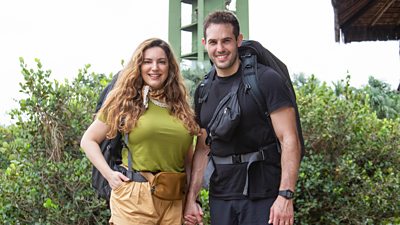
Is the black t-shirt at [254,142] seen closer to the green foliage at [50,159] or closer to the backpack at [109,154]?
the backpack at [109,154]

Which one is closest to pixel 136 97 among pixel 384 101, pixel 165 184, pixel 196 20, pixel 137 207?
pixel 165 184

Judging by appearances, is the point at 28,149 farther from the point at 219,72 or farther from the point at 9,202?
the point at 219,72

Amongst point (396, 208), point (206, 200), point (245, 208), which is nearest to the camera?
point (245, 208)

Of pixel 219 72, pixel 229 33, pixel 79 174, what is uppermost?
pixel 229 33

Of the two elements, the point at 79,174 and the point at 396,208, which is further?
the point at 396,208

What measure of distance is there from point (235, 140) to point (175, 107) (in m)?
0.43

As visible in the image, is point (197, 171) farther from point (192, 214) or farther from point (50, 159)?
point (50, 159)

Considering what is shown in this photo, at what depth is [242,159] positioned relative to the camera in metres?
2.96

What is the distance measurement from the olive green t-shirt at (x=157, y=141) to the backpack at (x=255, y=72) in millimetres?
246

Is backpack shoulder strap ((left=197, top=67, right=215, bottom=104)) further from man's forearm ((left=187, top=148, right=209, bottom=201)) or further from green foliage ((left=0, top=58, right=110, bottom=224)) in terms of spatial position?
green foliage ((left=0, top=58, right=110, bottom=224))

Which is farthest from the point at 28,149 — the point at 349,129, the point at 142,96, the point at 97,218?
the point at 349,129

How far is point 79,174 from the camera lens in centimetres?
429

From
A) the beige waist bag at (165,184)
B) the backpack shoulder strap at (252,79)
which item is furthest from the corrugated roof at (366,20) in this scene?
the beige waist bag at (165,184)

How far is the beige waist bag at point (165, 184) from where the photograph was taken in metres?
2.94
